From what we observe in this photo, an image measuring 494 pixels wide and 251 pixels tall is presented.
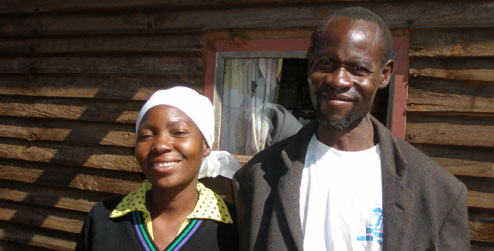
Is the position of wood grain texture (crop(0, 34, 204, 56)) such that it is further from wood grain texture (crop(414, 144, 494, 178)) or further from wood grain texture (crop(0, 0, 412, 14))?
wood grain texture (crop(414, 144, 494, 178))

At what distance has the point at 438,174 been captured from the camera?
4.49 ft

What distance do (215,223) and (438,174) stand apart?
0.86 meters

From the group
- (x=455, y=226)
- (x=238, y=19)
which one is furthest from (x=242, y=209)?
(x=238, y=19)

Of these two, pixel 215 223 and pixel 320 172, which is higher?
pixel 320 172

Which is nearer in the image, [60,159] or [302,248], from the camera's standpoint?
[302,248]

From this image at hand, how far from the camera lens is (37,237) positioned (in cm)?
385

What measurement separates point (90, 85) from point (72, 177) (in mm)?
866

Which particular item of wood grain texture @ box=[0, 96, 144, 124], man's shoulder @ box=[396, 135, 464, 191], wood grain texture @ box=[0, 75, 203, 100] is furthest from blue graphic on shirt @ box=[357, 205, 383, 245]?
wood grain texture @ box=[0, 96, 144, 124]

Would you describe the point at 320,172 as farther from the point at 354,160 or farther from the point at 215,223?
the point at 215,223

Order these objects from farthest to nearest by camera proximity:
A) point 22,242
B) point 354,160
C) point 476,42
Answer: point 22,242
point 476,42
point 354,160

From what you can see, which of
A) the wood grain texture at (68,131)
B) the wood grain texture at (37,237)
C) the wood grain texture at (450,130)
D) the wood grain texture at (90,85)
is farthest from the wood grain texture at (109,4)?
the wood grain texture at (37,237)

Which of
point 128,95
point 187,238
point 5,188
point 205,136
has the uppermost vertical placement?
point 128,95

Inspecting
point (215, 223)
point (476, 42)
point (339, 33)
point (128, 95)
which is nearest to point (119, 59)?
point (128, 95)

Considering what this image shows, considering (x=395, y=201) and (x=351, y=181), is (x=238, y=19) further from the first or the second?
(x=395, y=201)
